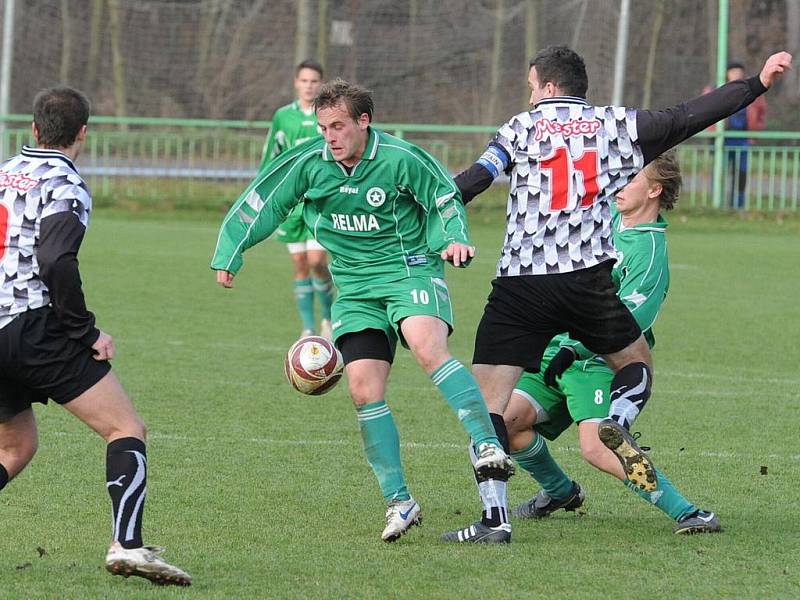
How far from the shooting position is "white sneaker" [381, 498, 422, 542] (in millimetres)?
5121

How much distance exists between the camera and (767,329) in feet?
37.8

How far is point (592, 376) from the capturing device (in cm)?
554

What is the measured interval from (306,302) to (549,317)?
5.76 metres

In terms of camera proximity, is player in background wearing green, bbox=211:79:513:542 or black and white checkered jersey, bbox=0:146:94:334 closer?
black and white checkered jersey, bbox=0:146:94:334

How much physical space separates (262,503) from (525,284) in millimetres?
1499

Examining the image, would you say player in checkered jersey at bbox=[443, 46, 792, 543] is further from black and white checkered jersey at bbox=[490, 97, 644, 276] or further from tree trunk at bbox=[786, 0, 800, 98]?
tree trunk at bbox=[786, 0, 800, 98]

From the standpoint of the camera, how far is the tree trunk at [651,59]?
77.5 feet

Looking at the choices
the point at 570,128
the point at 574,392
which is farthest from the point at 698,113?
the point at 574,392

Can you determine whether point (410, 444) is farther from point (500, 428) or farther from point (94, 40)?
point (94, 40)

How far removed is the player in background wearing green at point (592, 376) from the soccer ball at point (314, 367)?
75cm

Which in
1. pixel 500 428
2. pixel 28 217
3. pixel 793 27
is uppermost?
pixel 793 27

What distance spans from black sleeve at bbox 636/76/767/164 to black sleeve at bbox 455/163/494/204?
1.99 ft

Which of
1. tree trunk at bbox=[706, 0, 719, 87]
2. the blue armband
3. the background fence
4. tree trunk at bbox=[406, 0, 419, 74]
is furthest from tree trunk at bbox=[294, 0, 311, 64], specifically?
the blue armband

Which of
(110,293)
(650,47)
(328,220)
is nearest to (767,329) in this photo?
(110,293)
